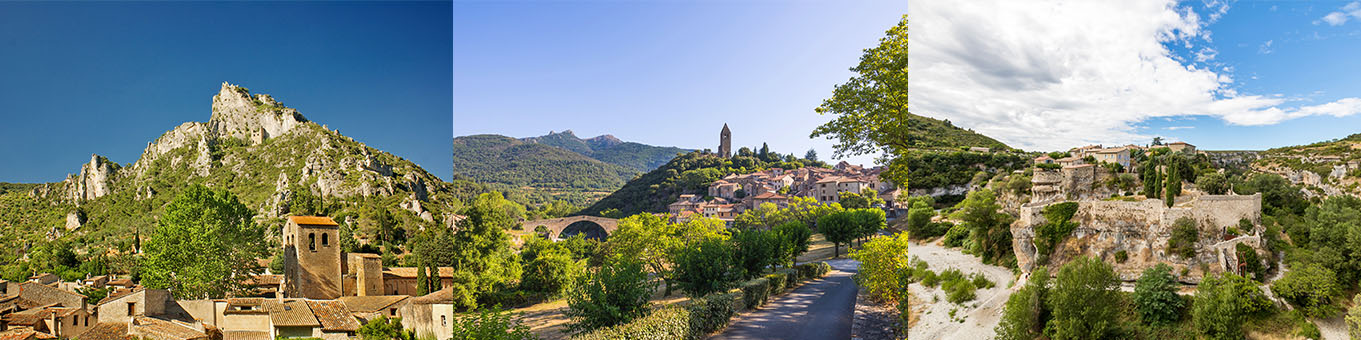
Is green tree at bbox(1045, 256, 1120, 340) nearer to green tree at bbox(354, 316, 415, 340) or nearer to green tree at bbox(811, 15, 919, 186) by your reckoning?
green tree at bbox(811, 15, 919, 186)

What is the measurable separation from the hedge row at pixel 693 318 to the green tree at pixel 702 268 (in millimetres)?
339

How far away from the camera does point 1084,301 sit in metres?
3.71

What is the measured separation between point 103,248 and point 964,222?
1603 cm

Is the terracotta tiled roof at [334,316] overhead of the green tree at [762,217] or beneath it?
beneath

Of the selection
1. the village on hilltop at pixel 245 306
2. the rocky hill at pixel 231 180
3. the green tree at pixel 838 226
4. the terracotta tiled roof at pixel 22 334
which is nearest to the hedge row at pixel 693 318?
the green tree at pixel 838 226

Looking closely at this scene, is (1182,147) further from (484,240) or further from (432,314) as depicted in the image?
(432,314)

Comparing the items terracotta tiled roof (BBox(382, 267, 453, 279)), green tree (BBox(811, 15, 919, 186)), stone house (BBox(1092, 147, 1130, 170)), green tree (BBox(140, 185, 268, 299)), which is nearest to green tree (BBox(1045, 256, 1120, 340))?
stone house (BBox(1092, 147, 1130, 170))

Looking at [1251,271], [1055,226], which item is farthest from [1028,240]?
[1251,271]

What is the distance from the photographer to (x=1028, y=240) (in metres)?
3.90

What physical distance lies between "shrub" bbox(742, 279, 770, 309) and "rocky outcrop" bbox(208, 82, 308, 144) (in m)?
13.1

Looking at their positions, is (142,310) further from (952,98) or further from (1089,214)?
(1089,214)

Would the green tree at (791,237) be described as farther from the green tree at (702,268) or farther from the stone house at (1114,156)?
the stone house at (1114,156)

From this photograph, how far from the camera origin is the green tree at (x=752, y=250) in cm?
771

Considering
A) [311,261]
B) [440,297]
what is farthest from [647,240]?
[311,261]
